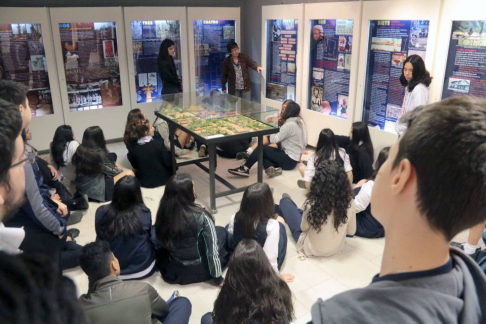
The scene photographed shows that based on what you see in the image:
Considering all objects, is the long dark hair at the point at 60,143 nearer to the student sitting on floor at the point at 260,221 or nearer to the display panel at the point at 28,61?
the display panel at the point at 28,61

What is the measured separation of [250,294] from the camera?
2.21 m

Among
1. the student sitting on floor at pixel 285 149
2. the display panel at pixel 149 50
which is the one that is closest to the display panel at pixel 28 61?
the display panel at pixel 149 50

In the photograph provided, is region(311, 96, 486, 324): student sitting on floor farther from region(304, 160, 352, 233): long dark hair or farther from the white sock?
the white sock

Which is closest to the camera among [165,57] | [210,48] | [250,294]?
[250,294]

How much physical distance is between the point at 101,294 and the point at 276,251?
1.55m

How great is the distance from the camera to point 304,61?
6.39m

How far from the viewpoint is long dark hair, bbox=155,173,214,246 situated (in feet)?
10.2

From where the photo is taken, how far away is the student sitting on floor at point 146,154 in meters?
5.00

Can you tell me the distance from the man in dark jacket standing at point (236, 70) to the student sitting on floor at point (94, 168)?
123 inches

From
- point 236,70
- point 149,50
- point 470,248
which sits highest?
point 149,50

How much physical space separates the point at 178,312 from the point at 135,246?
2.49 feet

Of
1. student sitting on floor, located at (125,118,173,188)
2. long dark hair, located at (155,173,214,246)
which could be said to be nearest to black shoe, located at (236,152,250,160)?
student sitting on floor, located at (125,118,173,188)

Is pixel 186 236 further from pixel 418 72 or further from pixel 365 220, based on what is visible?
pixel 418 72

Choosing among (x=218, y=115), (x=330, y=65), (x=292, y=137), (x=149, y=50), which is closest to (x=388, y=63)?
(x=330, y=65)
